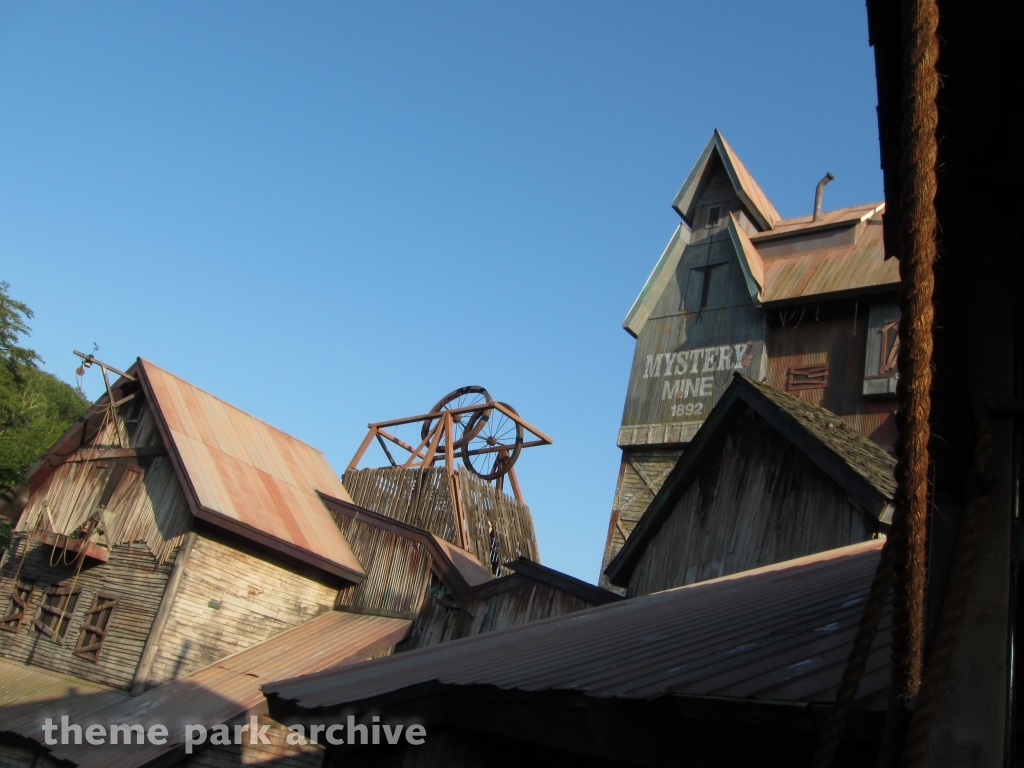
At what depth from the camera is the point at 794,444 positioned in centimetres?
1034

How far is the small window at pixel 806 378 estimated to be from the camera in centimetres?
2300

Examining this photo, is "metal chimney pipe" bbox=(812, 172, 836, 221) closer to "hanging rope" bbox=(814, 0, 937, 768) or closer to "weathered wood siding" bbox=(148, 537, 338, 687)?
"weathered wood siding" bbox=(148, 537, 338, 687)

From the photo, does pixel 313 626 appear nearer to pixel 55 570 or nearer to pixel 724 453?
pixel 55 570

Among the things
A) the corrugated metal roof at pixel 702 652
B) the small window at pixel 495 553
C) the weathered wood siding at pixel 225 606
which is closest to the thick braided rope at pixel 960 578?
the corrugated metal roof at pixel 702 652

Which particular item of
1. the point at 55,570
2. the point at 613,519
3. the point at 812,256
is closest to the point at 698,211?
the point at 812,256

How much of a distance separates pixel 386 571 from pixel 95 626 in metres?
5.33

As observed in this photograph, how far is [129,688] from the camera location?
1488 cm

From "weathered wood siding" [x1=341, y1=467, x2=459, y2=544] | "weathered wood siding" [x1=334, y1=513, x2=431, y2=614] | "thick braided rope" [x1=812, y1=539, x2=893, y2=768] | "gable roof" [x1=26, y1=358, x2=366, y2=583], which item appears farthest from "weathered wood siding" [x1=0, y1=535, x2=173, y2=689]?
"thick braided rope" [x1=812, y1=539, x2=893, y2=768]

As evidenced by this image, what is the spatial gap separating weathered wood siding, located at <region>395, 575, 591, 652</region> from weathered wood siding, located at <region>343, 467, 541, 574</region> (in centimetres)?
285

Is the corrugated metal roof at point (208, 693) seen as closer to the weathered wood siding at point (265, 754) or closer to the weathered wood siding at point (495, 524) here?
the weathered wood siding at point (265, 754)

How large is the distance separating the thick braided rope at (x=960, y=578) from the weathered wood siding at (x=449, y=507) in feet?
55.0

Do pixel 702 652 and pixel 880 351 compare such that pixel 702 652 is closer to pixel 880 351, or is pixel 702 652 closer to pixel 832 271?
pixel 880 351

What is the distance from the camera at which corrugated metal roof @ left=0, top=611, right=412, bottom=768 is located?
1259 centimetres

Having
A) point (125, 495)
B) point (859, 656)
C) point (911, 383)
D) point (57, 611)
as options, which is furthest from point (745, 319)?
point (911, 383)
